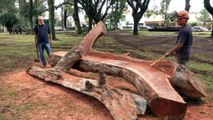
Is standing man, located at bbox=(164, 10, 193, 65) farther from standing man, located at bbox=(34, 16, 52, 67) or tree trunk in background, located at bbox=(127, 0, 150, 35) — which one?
tree trunk in background, located at bbox=(127, 0, 150, 35)

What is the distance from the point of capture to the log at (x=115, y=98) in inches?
202

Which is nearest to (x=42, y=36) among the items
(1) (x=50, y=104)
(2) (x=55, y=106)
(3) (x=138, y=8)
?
(1) (x=50, y=104)

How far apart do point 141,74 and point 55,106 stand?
1.81 metres

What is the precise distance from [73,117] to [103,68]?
164 centimetres

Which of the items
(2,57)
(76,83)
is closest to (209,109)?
(76,83)

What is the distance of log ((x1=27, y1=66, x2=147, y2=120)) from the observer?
5.13 m

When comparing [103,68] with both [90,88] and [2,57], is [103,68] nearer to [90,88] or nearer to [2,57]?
[90,88]

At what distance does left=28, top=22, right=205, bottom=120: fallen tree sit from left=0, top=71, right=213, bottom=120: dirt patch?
0.99 ft

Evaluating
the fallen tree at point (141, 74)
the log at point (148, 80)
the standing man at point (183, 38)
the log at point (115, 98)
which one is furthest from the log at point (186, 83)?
the log at point (115, 98)

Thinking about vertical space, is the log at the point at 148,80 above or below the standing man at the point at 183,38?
below

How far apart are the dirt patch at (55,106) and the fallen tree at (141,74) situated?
302 mm

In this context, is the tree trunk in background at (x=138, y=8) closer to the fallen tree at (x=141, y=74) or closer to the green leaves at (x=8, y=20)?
the green leaves at (x=8, y=20)

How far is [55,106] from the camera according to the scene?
6.19 metres

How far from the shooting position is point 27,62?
11219 millimetres
